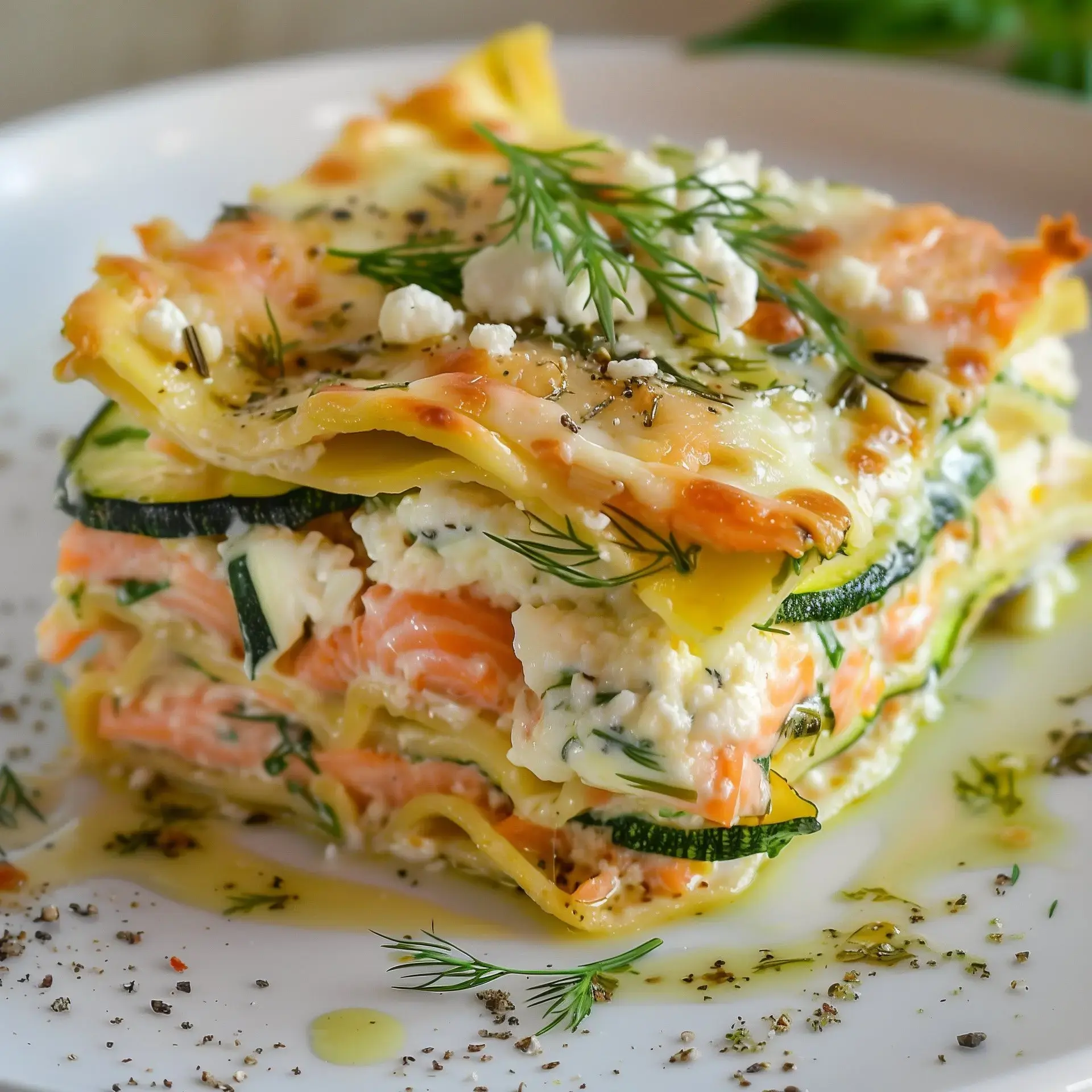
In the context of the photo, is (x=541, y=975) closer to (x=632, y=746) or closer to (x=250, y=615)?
(x=632, y=746)

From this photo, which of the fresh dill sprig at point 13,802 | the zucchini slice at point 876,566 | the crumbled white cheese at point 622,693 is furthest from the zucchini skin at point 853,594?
the fresh dill sprig at point 13,802

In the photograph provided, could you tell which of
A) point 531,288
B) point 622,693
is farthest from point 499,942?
point 531,288

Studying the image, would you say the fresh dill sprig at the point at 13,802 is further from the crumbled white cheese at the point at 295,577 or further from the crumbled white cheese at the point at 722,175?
the crumbled white cheese at the point at 722,175

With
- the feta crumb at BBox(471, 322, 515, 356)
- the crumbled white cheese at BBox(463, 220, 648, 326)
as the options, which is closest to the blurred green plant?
the crumbled white cheese at BBox(463, 220, 648, 326)

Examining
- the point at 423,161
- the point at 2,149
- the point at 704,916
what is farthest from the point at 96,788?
the point at 2,149

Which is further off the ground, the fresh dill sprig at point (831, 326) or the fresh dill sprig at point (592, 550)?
the fresh dill sprig at point (831, 326)

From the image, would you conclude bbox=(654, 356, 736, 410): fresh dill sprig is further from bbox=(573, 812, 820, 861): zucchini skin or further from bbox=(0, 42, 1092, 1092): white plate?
bbox=(0, 42, 1092, 1092): white plate

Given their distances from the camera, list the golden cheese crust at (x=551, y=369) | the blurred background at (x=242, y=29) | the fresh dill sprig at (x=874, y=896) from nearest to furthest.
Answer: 1. the golden cheese crust at (x=551, y=369)
2. the fresh dill sprig at (x=874, y=896)
3. the blurred background at (x=242, y=29)
